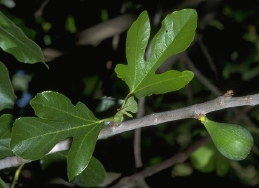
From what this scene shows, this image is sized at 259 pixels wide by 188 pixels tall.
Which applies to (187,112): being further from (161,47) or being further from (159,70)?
(159,70)

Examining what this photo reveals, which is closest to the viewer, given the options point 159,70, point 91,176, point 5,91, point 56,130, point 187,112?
point 187,112

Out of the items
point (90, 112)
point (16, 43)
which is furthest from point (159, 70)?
point (90, 112)

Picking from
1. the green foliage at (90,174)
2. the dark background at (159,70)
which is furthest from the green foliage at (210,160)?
the green foliage at (90,174)

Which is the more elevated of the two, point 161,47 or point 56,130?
point 161,47

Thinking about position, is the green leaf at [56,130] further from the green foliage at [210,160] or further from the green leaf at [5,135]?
the green foliage at [210,160]

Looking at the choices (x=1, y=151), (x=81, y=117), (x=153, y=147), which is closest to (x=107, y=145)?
(x=153, y=147)

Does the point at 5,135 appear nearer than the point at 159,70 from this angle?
Yes
